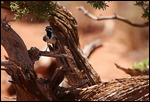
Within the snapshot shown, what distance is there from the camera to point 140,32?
8.02 metres

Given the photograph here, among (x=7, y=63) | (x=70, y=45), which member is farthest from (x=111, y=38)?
(x=7, y=63)

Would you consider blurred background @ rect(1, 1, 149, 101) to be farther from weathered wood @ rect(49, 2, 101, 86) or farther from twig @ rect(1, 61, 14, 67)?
twig @ rect(1, 61, 14, 67)

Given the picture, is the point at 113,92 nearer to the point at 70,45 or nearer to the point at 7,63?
the point at 70,45

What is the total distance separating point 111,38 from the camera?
8.84 meters

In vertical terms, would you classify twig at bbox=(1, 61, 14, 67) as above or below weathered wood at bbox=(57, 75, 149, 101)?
above

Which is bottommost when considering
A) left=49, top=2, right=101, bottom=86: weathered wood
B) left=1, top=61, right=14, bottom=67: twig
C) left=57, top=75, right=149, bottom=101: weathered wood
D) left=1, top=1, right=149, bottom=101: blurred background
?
left=57, top=75, right=149, bottom=101: weathered wood

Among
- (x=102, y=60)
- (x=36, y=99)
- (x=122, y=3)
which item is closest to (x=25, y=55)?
(x=36, y=99)

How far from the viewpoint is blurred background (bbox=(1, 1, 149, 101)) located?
7.08 metres

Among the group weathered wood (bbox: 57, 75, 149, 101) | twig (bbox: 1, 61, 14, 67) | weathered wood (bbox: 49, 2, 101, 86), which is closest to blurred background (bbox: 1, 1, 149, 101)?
weathered wood (bbox: 49, 2, 101, 86)

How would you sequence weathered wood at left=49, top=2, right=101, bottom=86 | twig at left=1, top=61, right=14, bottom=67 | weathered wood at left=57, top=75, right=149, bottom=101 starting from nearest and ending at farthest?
twig at left=1, top=61, right=14, bottom=67, weathered wood at left=57, top=75, right=149, bottom=101, weathered wood at left=49, top=2, right=101, bottom=86

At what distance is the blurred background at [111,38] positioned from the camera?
708 centimetres

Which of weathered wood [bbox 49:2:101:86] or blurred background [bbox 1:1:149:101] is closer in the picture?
weathered wood [bbox 49:2:101:86]

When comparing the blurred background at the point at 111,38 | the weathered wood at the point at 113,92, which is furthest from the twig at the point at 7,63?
the blurred background at the point at 111,38

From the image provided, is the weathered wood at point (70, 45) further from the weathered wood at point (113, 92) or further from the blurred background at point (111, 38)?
the blurred background at point (111, 38)
